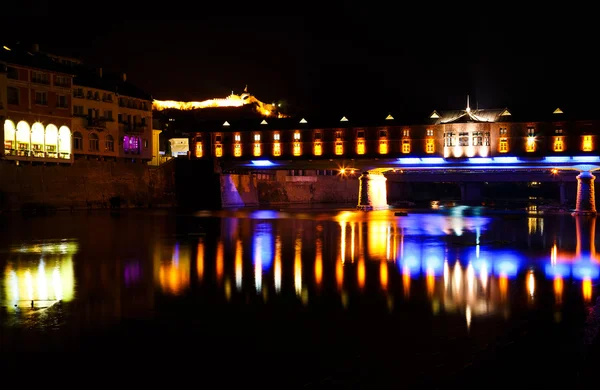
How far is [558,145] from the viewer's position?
191 feet

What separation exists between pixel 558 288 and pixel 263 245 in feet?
47.8

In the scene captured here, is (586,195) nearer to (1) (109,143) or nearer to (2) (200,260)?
(1) (109,143)

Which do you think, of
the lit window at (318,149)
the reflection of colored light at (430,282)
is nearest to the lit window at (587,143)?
the lit window at (318,149)

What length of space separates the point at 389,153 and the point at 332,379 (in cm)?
5573

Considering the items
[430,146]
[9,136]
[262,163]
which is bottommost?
[262,163]

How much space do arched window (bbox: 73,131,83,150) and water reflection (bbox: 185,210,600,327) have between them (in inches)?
1074

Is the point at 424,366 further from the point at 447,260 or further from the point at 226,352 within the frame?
the point at 447,260

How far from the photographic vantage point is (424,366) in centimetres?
1018

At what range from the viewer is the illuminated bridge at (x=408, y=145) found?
58.3m

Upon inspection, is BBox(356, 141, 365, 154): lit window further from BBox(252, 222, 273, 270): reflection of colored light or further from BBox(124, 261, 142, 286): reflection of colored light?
BBox(124, 261, 142, 286): reflection of colored light

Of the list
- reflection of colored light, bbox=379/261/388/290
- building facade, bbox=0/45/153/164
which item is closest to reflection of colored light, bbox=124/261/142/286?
reflection of colored light, bbox=379/261/388/290

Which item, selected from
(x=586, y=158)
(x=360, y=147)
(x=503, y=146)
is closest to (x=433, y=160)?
(x=503, y=146)

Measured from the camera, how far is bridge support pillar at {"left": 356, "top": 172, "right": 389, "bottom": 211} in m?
67.4

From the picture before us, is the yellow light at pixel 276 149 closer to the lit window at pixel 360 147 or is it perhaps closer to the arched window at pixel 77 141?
the lit window at pixel 360 147
